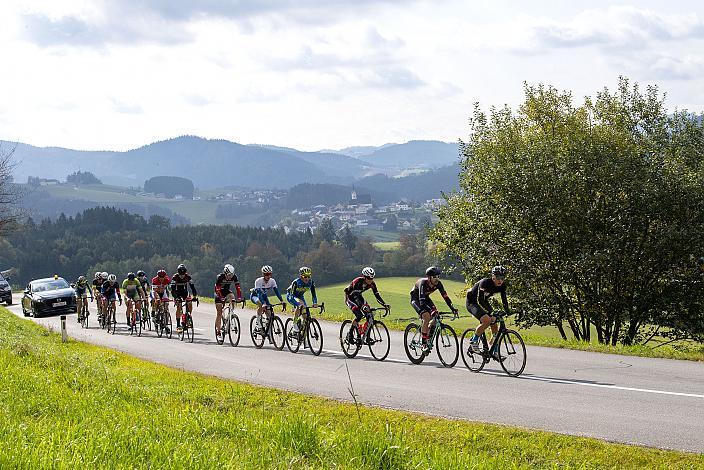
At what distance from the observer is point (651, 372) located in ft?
48.9

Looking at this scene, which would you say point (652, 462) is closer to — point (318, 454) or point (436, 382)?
point (318, 454)

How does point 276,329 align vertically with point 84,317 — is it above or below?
above

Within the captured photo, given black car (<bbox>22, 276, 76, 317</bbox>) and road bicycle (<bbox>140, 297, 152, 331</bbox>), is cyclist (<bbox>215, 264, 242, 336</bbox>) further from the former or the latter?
black car (<bbox>22, 276, 76, 317</bbox>)

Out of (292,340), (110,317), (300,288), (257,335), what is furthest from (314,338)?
(110,317)

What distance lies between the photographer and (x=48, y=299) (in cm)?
4003

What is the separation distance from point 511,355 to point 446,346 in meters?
1.90

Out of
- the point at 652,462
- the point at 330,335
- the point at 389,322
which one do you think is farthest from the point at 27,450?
the point at 389,322

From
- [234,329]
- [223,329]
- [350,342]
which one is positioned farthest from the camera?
[223,329]

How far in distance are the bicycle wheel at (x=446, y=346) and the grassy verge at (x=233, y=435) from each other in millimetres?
4340

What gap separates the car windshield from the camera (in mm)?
41625

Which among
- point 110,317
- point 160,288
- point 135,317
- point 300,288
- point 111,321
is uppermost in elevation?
point 300,288

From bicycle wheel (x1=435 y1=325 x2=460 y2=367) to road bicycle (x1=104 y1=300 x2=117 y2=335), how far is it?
57.7 ft

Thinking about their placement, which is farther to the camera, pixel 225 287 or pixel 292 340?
pixel 225 287

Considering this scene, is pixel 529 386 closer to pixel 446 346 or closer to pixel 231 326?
pixel 446 346
